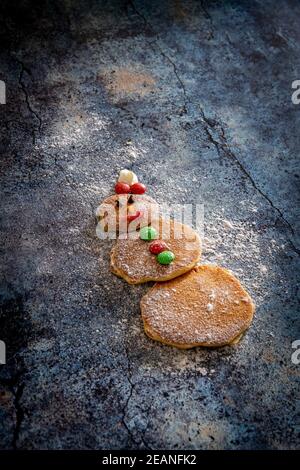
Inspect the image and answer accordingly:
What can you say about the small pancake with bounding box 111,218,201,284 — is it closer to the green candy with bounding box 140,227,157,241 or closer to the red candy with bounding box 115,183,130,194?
the green candy with bounding box 140,227,157,241

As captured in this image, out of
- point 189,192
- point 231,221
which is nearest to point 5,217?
point 189,192

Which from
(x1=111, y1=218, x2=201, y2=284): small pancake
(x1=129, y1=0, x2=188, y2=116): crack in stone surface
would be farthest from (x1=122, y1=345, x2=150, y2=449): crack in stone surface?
(x1=129, y1=0, x2=188, y2=116): crack in stone surface

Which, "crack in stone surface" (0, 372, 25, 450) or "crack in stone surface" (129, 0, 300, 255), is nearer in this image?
"crack in stone surface" (0, 372, 25, 450)

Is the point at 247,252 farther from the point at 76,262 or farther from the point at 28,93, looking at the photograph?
the point at 28,93

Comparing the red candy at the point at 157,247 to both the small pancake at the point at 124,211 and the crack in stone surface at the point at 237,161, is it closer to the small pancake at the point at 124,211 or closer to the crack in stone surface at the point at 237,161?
the small pancake at the point at 124,211

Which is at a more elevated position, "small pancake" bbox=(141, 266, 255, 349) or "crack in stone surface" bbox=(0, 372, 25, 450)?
"small pancake" bbox=(141, 266, 255, 349)

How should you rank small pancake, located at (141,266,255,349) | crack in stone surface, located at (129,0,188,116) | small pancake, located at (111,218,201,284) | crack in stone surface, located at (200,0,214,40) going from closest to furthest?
1. small pancake, located at (141,266,255,349)
2. small pancake, located at (111,218,201,284)
3. crack in stone surface, located at (129,0,188,116)
4. crack in stone surface, located at (200,0,214,40)
